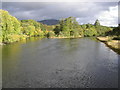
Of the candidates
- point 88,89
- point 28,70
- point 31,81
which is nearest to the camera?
point 88,89

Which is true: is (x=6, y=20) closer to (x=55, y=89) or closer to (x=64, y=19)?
(x=55, y=89)

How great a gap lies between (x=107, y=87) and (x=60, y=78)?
23.4ft

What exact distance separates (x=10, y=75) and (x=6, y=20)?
5425 cm

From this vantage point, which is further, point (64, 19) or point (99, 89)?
point (64, 19)

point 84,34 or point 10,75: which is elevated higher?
point 84,34

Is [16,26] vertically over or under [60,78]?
over

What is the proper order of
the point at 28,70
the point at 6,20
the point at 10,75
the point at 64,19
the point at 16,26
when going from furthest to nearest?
the point at 64,19
the point at 16,26
the point at 6,20
the point at 28,70
the point at 10,75

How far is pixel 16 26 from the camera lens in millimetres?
82000

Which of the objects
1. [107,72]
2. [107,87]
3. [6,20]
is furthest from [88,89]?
[6,20]

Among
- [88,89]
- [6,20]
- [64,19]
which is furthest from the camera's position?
[64,19]

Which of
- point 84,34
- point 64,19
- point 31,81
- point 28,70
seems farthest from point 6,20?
point 84,34

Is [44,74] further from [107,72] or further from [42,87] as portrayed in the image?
[107,72]

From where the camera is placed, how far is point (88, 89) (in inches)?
644

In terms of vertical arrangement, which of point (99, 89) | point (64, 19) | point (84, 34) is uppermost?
point (64, 19)
